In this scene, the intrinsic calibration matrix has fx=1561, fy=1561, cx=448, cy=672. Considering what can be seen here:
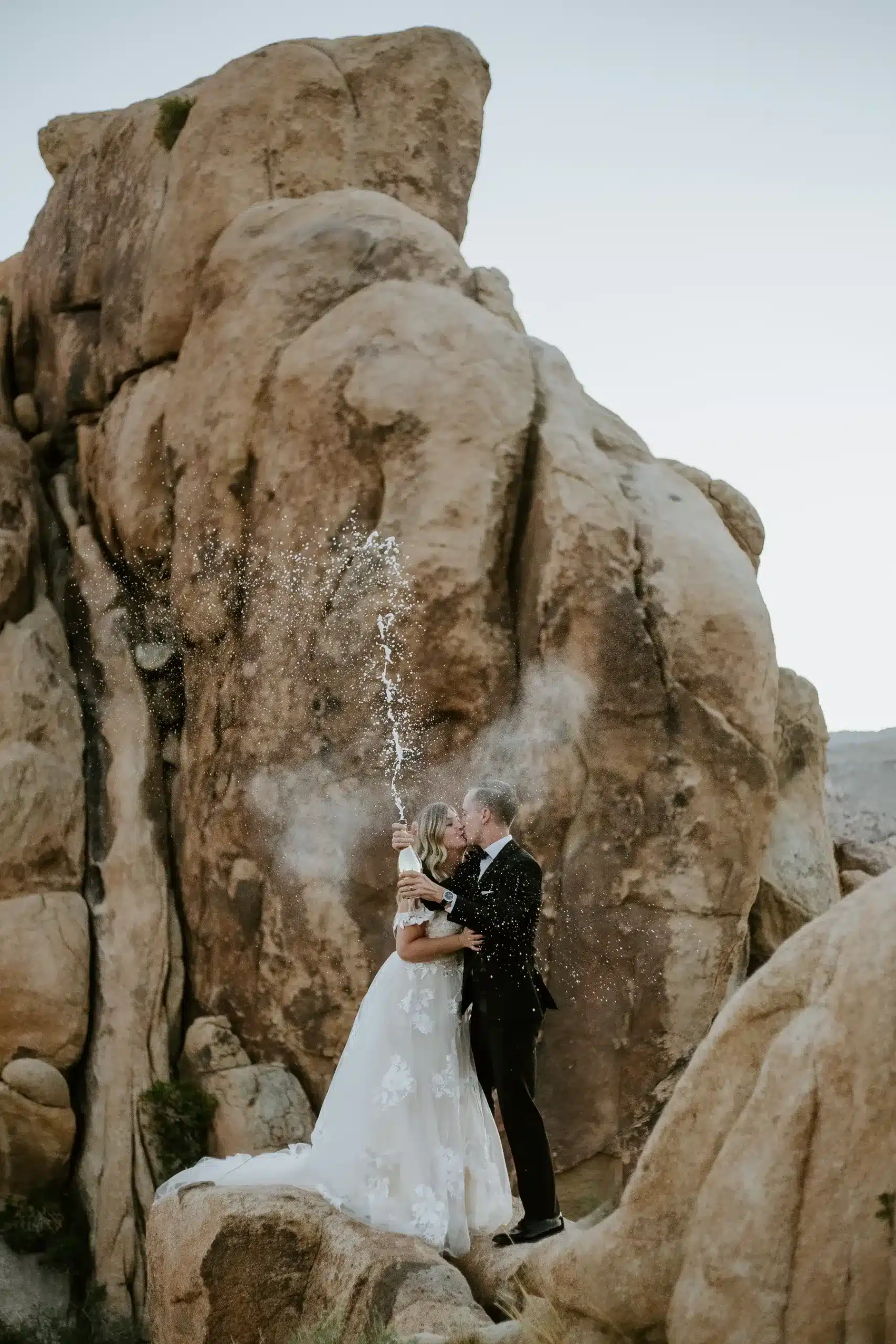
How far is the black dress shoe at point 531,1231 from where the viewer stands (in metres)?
6.02

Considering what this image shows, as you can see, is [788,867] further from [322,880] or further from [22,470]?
[22,470]

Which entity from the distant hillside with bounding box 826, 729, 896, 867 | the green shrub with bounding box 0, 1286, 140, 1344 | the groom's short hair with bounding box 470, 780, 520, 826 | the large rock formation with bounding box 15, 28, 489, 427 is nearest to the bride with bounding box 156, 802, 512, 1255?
the groom's short hair with bounding box 470, 780, 520, 826

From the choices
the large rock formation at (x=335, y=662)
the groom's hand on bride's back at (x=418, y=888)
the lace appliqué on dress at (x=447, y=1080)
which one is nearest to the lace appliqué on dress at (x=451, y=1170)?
the lace appliqué on dress at (x=447, y=1080)

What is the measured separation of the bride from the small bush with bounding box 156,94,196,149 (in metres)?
7.91

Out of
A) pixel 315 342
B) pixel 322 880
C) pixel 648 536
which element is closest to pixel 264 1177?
pixel 322 880

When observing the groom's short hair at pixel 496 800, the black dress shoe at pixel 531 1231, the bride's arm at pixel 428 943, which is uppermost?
the groom's short hair at pixel 496 800

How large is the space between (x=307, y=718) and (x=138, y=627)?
6.72 ft

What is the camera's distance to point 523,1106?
20.3ft

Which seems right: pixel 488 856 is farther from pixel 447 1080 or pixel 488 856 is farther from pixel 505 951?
pixel 447 1080

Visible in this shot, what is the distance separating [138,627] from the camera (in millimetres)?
11461

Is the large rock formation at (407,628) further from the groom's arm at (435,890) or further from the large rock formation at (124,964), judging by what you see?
the groom's arm at (435,890)

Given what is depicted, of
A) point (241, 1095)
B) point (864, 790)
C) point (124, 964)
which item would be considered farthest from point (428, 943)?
point (864, 790)

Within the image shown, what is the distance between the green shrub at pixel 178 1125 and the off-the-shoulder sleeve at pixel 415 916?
4.42 meters

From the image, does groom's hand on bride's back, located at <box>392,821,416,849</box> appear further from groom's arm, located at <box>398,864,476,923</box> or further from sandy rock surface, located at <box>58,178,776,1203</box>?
sandy rock surface, located at <box>58,178,776,1203</box>
